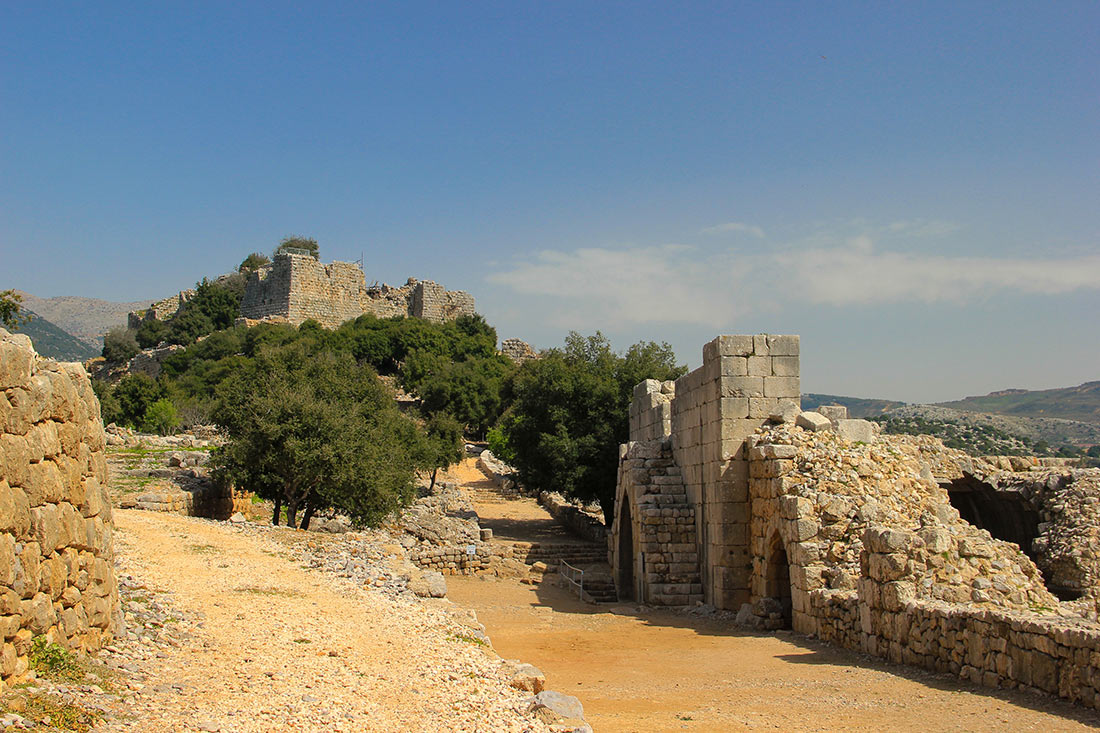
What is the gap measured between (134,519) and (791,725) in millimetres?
10157

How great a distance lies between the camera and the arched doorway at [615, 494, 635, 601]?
18.2 meters

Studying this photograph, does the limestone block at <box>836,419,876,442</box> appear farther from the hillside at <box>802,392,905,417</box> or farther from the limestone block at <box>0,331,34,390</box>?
the hillside at <box>802,392,905,417</box>

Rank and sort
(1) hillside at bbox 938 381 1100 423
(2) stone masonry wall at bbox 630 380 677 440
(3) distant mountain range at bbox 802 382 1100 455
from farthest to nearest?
(1) hillside at bbox 938 381 1100 423, (3) distant mountain range at bbox 802 382 1100 455, (2) stone masonry wall at bbox 630 380 677 440

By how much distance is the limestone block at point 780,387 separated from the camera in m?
14.9

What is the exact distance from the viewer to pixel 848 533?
39.1ft

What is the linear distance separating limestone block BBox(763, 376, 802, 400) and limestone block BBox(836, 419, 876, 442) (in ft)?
3.85

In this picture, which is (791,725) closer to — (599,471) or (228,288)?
(599,471)

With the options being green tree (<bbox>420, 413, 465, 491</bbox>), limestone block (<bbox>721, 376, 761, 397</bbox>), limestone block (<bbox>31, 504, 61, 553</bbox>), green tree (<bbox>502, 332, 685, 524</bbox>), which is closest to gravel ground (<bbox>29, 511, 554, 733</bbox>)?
limestone block (<bbox>31, 504, 61, 553</bbox>)

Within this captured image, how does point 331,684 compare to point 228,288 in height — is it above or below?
below

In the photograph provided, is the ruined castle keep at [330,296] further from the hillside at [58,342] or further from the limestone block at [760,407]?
the hillside at [58,342]

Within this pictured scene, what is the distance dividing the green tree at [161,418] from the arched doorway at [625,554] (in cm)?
2450

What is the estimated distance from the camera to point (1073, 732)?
6332mm

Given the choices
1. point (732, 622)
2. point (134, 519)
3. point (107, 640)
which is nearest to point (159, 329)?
point (134, 519)

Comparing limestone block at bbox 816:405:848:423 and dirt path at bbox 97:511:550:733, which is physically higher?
limestone block at bbox 816:405:848:423
